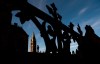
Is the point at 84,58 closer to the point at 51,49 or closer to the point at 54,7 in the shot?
the point at 51,49

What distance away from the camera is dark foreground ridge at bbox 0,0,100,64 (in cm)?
249

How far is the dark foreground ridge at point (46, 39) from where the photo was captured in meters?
2.49

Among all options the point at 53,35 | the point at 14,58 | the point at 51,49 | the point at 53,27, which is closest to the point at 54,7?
the point at 53,27

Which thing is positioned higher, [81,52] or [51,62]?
[81,52]

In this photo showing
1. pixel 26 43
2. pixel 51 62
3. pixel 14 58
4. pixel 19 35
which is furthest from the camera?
pixel 26 43

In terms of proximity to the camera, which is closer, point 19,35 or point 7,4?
point 7,4

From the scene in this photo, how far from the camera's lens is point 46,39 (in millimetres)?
3822


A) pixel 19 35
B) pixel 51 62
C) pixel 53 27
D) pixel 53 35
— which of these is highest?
pixel 19 35

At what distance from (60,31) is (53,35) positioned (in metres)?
0.39

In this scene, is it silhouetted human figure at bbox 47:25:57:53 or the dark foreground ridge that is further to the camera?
silhouetted human figure at bbox 47:25:57:53

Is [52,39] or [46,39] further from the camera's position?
[52,39]

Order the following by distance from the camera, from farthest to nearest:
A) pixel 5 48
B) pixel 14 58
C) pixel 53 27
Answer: pixel 53 27, pixel 14 58, pixel 5 48

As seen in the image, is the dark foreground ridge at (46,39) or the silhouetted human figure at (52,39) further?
the silhouetted human figure at (52,39)

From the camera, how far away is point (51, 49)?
3961 mm
